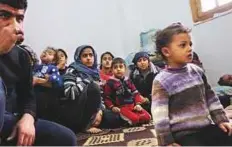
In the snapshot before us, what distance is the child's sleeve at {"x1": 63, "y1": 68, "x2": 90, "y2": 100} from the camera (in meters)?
2.07

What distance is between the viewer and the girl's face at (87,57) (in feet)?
8.36

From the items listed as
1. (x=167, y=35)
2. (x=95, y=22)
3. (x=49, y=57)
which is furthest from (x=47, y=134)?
(x=95, y=22)

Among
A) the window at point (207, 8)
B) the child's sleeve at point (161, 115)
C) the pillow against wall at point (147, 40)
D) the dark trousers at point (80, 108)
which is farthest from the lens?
the pillow against wall at point (147, 40)

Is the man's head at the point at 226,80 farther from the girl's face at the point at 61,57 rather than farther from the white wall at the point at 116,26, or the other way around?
the girl's face at the point at 61,57

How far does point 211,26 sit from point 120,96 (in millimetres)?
1370

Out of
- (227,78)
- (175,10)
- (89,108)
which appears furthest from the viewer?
(175,10)

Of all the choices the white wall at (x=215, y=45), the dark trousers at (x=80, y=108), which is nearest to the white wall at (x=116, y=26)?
the white wall at (x=215, y=45)

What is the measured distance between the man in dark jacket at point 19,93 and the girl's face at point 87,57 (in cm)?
149

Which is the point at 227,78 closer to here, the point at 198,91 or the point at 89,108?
the point at 89,108

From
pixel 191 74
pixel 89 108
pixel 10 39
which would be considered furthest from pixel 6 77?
pixel 89 108

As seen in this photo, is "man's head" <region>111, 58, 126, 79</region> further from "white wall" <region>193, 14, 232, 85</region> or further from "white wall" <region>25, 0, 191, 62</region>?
"white wall" <region>193, 14, 232, 85</region>

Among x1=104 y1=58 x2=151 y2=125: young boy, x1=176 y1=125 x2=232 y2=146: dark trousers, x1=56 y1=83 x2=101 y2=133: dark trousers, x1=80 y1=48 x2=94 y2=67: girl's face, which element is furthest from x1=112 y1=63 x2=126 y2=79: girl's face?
x1=176 y1=125 x2=232 y2=146: dark trousers

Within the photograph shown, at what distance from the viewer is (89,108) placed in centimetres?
198

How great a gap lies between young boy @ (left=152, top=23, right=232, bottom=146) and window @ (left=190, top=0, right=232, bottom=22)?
7.30ft
